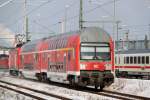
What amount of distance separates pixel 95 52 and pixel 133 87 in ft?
10.6

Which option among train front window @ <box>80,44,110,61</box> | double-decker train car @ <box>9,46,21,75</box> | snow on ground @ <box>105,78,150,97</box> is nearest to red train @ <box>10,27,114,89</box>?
train front window @ <box>80,44,110,61</box>

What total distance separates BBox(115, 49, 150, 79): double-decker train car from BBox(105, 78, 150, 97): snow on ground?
62.8 feet

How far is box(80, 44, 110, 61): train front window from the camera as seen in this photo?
24938 mm

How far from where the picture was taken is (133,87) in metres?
26.1

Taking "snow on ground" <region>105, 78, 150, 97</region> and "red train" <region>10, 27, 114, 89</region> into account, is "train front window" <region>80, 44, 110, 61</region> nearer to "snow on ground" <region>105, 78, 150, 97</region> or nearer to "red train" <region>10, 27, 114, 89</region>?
"red train" <region>10, 27, 114, 89</region>

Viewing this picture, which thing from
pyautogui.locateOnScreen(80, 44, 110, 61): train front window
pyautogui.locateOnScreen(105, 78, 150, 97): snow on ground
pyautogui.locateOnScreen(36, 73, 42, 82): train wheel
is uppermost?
pyautogui.locateOnScreen(80, 44, 110, 61): train front window

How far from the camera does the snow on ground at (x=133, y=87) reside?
24.4 m

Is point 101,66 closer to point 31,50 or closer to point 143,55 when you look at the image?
point 31,50

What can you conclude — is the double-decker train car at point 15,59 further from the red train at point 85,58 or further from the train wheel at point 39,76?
the red train at point 85,58

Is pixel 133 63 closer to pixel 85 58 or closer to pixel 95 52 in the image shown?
pixel 95 52

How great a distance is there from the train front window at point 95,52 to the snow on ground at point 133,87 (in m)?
2.43

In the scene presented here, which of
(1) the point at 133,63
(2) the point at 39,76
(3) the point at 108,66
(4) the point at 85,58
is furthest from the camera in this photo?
(1) the point at 133,63

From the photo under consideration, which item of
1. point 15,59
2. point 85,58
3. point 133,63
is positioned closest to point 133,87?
point 85,58

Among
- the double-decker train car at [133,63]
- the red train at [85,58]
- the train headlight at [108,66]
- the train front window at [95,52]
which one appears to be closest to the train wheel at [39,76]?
the red train at [85,58]
